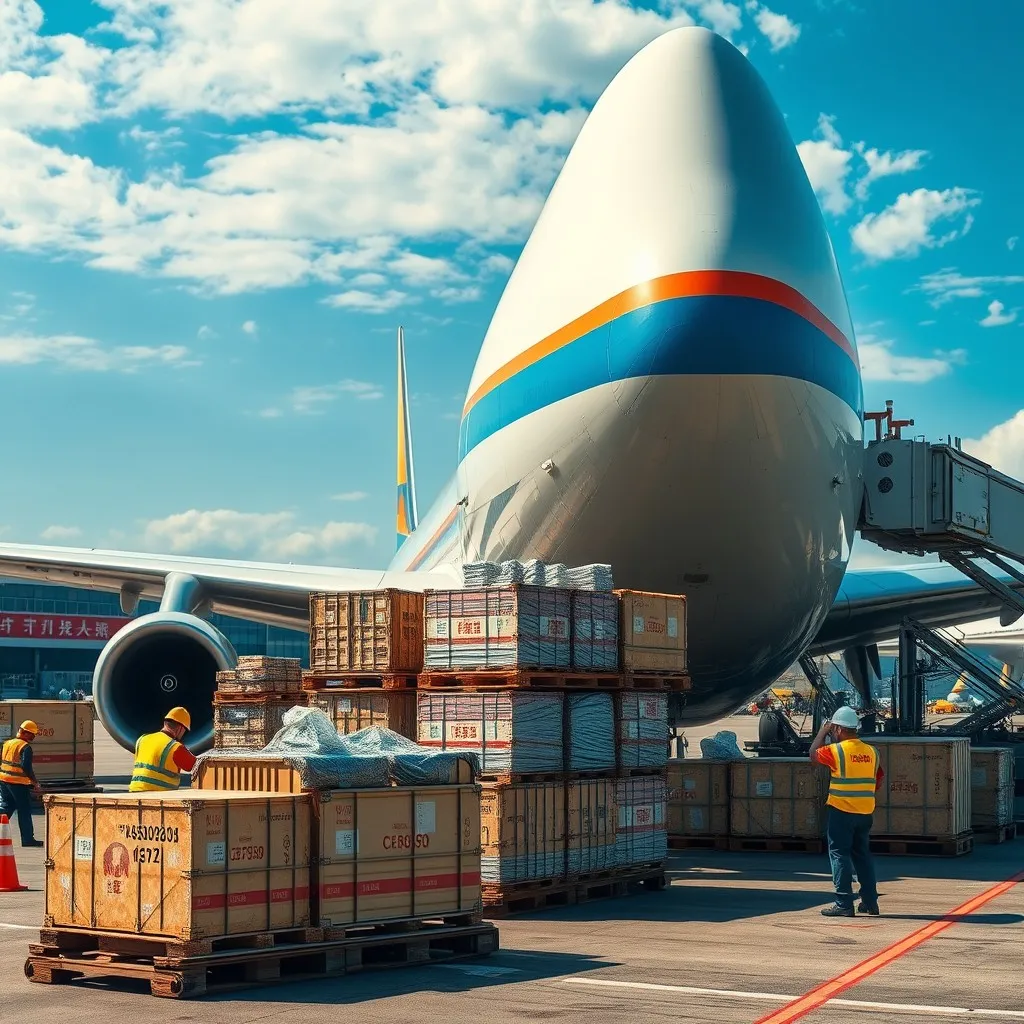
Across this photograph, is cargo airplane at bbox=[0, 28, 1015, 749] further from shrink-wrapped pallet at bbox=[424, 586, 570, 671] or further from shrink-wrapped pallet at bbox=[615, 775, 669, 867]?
shrink-wrapped pallet at bbox=[615, 775, 669, 867]

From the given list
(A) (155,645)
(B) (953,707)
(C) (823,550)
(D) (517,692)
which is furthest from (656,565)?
(B) (953,707)

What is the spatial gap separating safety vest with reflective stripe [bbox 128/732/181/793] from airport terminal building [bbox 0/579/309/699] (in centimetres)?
5345

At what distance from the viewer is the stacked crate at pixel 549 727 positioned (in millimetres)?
10422

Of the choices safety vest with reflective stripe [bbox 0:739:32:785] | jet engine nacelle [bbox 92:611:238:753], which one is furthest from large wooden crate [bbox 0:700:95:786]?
safety vest with reflective stripe [bbox 0:739:32:785]

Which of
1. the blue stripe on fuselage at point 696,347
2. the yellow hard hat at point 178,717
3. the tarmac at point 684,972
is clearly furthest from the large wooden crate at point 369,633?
the tarmac at point 684,972

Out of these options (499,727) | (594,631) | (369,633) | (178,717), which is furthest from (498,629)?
(178,717)

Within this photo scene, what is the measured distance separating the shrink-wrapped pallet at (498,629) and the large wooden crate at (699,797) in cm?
382

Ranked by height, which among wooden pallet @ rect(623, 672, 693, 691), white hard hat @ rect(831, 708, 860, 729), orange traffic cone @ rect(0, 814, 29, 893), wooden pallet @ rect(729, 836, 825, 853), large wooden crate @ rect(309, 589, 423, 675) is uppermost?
large wooden crate @ rect(309, 589, 423, 675)

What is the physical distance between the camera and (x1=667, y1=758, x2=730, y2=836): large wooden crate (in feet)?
47.0

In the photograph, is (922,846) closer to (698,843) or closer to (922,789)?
(922,789)

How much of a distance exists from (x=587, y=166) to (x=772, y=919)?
264 inches

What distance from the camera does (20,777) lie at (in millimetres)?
14477

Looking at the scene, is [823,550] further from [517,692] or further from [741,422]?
[517,692]

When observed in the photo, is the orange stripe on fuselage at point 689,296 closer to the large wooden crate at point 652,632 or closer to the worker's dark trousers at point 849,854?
the large wooden crate at point 652,632
